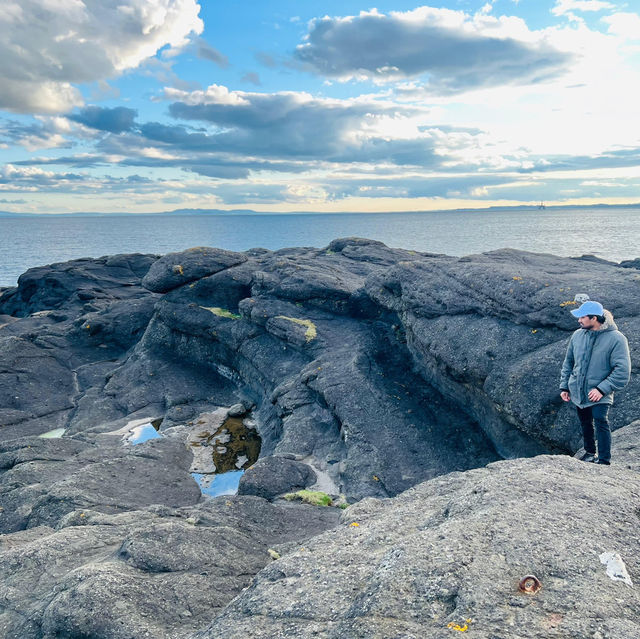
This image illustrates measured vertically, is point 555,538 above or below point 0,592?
above

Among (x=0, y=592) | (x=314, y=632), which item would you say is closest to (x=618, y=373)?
(x=314, y=632)

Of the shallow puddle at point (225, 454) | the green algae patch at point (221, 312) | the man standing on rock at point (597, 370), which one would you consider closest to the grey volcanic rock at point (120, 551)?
the shallow puddle at point (225, 454)

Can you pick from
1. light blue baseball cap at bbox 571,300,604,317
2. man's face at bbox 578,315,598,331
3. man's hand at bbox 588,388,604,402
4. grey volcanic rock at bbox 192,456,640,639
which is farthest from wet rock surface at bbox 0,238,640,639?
light blue baseball cap at bbox 571,300,604,317

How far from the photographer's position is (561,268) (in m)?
25.5


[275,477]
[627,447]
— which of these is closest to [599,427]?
[627,447]

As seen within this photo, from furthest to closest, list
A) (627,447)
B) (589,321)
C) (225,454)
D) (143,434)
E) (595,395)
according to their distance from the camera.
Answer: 1. (143,434)
2. (225,454)
3. (627,447)
4. (589,321)
5. (595,395)

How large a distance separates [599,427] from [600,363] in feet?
5.22

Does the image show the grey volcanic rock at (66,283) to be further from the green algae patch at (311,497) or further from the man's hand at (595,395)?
the man's hand at (595,395)

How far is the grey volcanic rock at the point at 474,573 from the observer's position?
248 inches

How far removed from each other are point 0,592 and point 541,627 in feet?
34.9

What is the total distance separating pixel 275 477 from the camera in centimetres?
1967

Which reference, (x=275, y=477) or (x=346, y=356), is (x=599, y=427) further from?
(x=346, y=356)

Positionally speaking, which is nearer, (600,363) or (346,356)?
(600,363)

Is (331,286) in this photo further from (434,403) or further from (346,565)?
(346,565)
